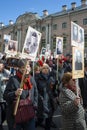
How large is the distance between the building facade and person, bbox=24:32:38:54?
131 ft

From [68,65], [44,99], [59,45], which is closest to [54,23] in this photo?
[59,45]

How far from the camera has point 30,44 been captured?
19.7 feet

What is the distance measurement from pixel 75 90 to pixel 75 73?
0.29 metres

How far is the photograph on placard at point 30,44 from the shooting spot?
5914 mm

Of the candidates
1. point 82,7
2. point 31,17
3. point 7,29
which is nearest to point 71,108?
point 82,7

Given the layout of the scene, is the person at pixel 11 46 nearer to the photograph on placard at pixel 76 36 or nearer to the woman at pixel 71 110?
the photograph on placard at pixel 76 36

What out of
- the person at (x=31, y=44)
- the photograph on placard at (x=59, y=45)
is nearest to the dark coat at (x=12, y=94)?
the person at (x=31, y=44)

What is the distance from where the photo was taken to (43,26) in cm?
5453

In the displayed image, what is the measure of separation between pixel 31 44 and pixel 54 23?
4658cm

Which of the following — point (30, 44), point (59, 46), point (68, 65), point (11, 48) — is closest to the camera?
point (30, 44)

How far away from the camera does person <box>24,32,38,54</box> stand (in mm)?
5941

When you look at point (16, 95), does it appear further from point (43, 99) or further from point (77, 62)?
point (43, 99)

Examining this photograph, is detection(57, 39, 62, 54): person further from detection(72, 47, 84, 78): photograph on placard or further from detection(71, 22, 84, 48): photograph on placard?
detection(72, 47, 84, 78): photograph on placard

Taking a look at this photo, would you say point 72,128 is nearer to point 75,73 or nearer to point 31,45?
point 75,73
